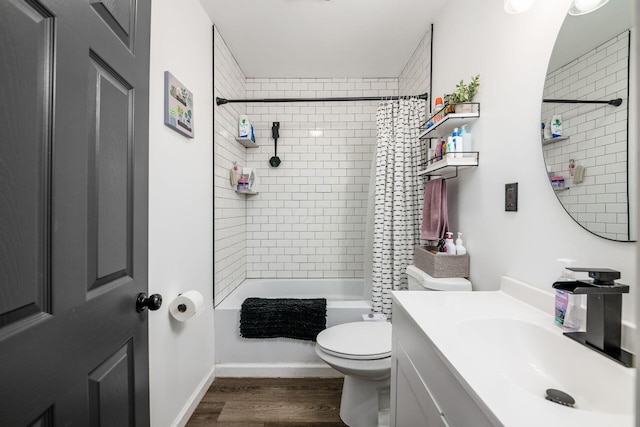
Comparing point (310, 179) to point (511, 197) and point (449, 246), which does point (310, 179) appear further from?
point (511, 197)

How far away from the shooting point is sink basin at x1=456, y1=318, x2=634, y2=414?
25.9 inches

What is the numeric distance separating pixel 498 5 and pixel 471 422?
1645 millimetres

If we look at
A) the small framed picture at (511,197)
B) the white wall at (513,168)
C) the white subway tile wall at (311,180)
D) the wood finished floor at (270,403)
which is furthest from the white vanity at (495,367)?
the white subway tile wall at (311,180)

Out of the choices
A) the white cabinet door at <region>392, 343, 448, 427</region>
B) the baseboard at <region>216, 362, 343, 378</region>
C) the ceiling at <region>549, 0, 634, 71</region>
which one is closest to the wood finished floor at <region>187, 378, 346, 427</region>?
the baseboard at <region>216, 362, 343, 378</region>

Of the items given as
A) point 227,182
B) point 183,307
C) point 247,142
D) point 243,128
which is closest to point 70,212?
point 183,307

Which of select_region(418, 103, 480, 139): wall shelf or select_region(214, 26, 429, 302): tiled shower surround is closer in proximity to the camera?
select_region(418, 103, 480, 139): wall shelf

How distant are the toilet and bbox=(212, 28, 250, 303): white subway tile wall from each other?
1.00 meters

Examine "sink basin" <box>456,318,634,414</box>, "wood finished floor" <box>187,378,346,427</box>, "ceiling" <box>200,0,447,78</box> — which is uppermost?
"ceiling" <box>200,0,447,78</box>

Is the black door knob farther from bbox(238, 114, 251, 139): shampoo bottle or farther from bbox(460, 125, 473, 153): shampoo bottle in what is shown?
bbox(238, 114, 251, 139): shampoo bottle

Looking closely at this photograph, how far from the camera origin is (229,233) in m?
2.44

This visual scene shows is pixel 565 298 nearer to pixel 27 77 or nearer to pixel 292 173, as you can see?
pixel 27 77

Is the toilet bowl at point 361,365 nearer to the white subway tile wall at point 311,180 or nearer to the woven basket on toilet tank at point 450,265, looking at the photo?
the woven basket on toilet tank at point 450,265

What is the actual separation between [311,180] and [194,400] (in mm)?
2006

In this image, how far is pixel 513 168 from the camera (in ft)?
3.94
